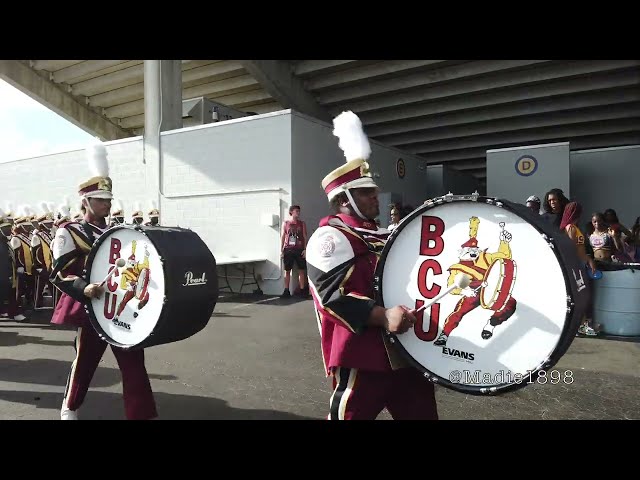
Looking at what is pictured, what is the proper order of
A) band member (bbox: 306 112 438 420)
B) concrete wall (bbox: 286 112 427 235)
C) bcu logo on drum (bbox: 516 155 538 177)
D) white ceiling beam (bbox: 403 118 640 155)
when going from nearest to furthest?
band member (bbox: 306 112 438 420) < concrete wall (bbox: 286 112 427 235) < bcu logo on drum (bbox: 516 155 538 177) < white ceiling beam (bbox: 403 118 640 155)

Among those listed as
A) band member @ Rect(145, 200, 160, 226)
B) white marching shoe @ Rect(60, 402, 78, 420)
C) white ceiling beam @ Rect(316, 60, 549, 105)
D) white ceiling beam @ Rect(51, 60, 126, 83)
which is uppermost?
white ceiling beam @ Rect(51, 60, 126, 83)

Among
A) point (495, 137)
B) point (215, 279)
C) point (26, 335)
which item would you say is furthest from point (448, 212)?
point (495, 137)

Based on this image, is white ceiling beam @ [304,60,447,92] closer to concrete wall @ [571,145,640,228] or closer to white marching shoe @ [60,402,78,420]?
concrete wall @ [571,145,640,228]

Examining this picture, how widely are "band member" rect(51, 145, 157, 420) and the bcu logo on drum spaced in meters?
9.86

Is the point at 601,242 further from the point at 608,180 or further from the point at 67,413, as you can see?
the point at 608,180

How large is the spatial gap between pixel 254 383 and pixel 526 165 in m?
9.07

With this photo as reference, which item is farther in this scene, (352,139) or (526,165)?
(526,165)

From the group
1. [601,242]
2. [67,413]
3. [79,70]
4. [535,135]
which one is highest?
[79,70]

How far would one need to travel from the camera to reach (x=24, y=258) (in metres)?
7.75

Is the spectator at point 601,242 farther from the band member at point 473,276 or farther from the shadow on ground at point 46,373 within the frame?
the shadow on ground at point 46,373

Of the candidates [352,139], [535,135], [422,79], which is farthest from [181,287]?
[535,135]

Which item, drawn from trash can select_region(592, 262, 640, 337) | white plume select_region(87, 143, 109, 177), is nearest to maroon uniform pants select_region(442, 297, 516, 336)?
white plume select_region(87, 143, 109, 177)

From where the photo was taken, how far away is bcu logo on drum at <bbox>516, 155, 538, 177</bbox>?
1059 cm

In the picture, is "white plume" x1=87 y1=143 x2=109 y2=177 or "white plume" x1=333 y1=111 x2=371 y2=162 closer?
"white plume" x1=333 y1=111 x2=371 y2=162
